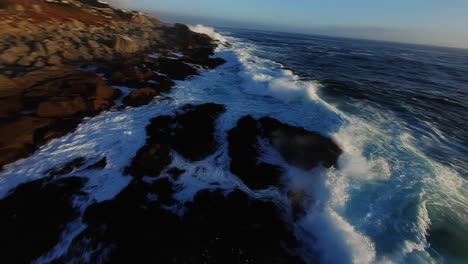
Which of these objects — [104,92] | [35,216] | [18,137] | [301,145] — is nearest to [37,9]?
[104,92]

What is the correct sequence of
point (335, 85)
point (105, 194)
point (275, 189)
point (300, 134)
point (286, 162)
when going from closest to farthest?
point (105, 194)
point (275, 189)
point (286, 162)
point (300, 134)
point (335, 85)

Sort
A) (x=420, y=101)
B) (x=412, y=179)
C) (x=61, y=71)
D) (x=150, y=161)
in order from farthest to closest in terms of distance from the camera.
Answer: (x=420, y=101) → (x=61, y=71) → (x=150, y=161) → (x=412, y=179)

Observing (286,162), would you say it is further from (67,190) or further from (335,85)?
(335,85)


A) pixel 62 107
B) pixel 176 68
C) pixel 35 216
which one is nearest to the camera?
pixel 35 216

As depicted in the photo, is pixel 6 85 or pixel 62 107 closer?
pixel 62 107

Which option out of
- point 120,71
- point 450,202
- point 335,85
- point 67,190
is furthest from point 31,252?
point 335,85

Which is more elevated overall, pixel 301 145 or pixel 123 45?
pixel 123 45

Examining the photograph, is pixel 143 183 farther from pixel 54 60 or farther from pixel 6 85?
pixel 54 60

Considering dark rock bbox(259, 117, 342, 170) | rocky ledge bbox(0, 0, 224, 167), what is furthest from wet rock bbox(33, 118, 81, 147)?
dark rock bbox(259, 117, 342, 170)
